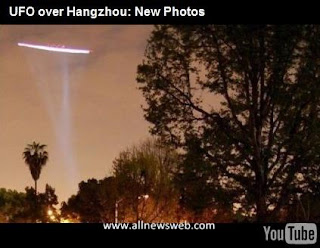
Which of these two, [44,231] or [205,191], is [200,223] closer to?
[44,231]

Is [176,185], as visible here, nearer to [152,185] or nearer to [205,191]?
[205,191]

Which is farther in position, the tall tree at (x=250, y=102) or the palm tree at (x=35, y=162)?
the palm tree at (x=35, y=162)

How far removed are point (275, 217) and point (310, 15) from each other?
187 inches

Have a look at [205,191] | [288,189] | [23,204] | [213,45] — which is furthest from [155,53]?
[23,204]

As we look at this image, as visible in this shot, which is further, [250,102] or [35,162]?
[35,162]

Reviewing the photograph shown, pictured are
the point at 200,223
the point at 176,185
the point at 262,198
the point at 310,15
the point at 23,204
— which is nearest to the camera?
the point at 200,223

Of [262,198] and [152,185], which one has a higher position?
[152,185]

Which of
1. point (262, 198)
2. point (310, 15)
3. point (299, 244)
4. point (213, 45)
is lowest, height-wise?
point (299, 244)

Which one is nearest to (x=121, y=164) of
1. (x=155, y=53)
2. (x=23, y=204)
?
(x=23, y=204)

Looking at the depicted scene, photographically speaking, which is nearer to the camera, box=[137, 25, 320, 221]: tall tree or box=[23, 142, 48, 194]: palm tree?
box=[137, 25, 320, 221]: tall tree

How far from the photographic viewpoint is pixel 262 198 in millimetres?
8680

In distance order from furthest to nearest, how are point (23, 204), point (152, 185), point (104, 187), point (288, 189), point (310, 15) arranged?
point (23, 204)
point (104, 187)
point (152, 185)
point (288, 189)
point (310, 15)

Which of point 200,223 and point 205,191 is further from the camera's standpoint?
point 205,191

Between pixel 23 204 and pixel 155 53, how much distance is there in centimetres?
3046
